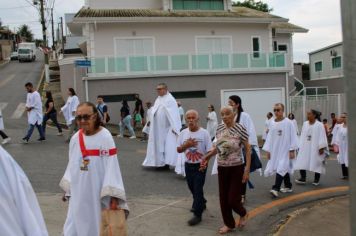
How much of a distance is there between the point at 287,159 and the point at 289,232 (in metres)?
2.11

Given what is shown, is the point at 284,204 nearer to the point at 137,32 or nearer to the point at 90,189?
the point at 90,189

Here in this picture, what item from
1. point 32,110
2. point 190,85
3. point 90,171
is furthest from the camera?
point 190,85

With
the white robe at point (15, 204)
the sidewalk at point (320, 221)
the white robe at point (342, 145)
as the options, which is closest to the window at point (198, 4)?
the white robe at point (342, 145)

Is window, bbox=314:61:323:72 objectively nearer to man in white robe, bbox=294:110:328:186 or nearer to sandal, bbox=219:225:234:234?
man in white robe, bbox=294:110:328:186

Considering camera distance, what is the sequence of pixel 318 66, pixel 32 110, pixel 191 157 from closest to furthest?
pixel 191 157 < pixel 32 110 < pixel 318 66

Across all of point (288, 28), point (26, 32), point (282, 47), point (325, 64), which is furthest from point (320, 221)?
point (26, 32)

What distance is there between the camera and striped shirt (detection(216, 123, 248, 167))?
6637 millimetres

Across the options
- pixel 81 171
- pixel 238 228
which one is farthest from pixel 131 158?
pixel 81 171

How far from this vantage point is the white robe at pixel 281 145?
8.97 m

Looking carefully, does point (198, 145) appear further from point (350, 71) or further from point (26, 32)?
point (26, 32)

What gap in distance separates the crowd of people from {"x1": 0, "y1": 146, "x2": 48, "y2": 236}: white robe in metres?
0.01

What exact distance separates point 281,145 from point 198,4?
2312 cm

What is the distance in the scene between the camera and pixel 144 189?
9.35 m

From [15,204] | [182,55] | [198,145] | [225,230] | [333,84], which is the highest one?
[182,55]
